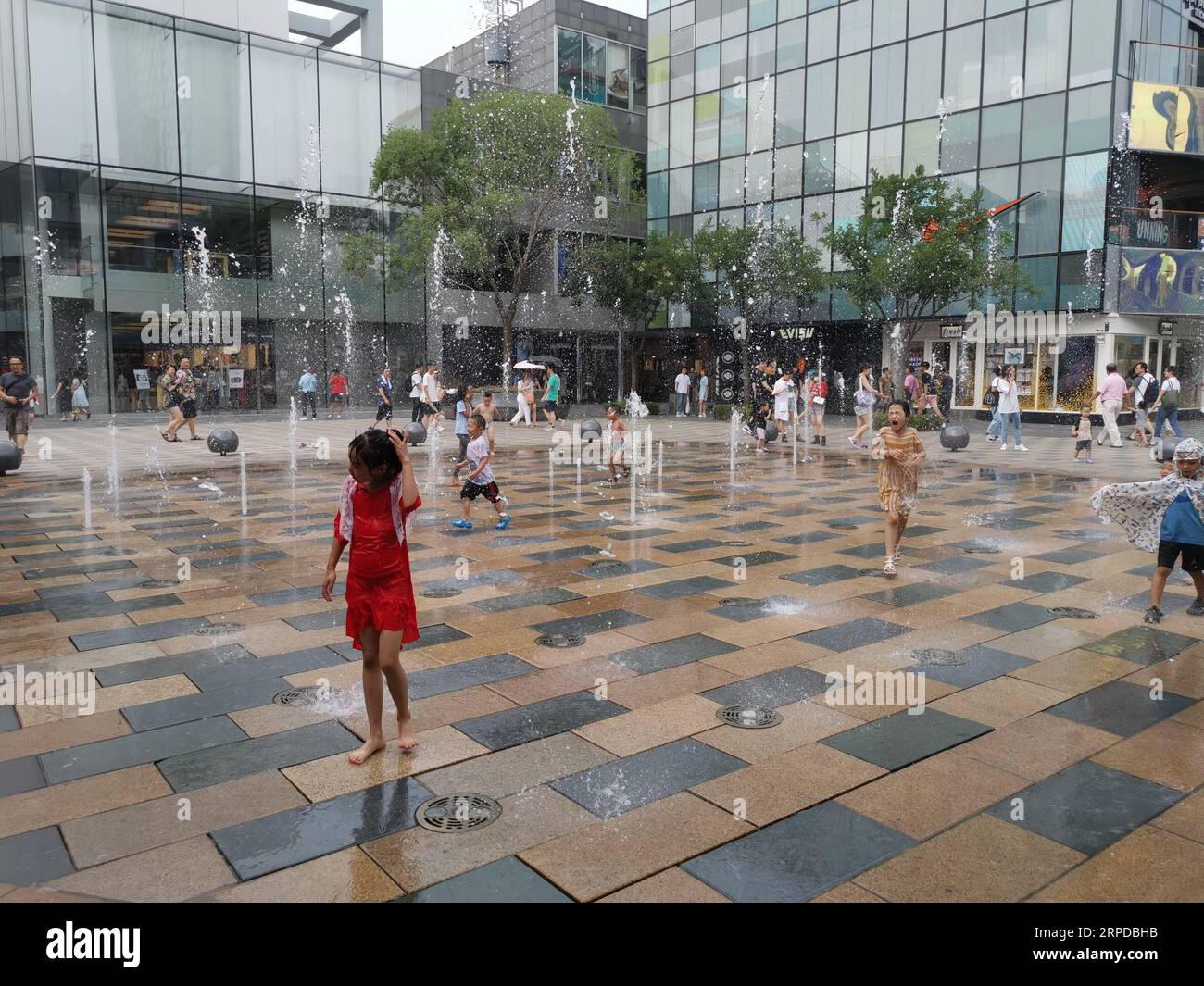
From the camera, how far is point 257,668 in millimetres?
5824

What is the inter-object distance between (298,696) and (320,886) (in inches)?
82.1

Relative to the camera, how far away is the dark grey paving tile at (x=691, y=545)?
943 centimetres

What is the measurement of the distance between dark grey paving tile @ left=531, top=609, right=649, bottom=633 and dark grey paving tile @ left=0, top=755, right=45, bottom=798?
3.10 m

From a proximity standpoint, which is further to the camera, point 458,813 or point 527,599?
point 527,599

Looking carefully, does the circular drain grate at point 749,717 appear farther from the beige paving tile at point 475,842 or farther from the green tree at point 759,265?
the green tree at point 759,265

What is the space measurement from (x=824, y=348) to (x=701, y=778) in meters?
34.6

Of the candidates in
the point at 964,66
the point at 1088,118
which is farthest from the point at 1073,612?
the point at 964,66

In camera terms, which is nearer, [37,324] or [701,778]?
[701,778]

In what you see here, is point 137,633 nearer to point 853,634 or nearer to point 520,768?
point 520,768

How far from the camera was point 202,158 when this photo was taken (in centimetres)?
3266

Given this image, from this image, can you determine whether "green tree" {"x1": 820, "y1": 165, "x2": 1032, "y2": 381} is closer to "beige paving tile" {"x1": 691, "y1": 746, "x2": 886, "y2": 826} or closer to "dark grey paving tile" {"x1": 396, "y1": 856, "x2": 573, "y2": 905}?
"beige paving tile" {"x1": 691, "y1": 746, "x2": 886, "y2": 826}
